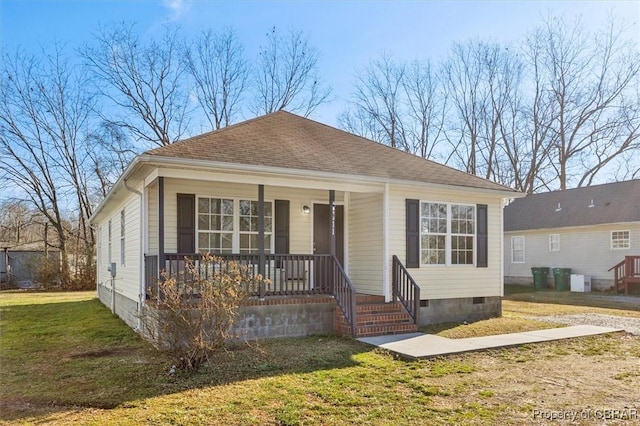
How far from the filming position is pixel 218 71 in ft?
96.5

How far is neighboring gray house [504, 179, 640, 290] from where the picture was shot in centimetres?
1859

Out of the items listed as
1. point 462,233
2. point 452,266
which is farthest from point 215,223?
point 462,233

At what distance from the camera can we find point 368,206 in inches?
408

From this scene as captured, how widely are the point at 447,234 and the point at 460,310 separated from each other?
1.71 metres

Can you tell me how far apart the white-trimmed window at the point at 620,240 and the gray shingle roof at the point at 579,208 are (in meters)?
0.57

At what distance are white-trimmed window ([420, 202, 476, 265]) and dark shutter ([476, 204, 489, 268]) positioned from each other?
0.43 feet

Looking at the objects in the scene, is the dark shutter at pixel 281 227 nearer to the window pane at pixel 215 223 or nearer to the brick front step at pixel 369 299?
the window pane at pixel 215 223

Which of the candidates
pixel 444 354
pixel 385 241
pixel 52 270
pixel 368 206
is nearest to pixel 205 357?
pixel 444 354

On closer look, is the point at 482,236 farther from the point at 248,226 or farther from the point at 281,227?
the point at 248,226

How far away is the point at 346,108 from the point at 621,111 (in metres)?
15.8

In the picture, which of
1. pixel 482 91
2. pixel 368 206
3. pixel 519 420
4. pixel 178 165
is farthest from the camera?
pixel 482 91

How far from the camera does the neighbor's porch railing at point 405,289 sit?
29.8ft

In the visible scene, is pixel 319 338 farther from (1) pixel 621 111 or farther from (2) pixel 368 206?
(1) pixel 621 111

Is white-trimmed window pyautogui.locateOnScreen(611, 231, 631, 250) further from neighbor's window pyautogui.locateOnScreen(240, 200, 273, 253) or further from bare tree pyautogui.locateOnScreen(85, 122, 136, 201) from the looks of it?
bare tree pyautogui.locateOnScreen(85, 122, 136, 201)
